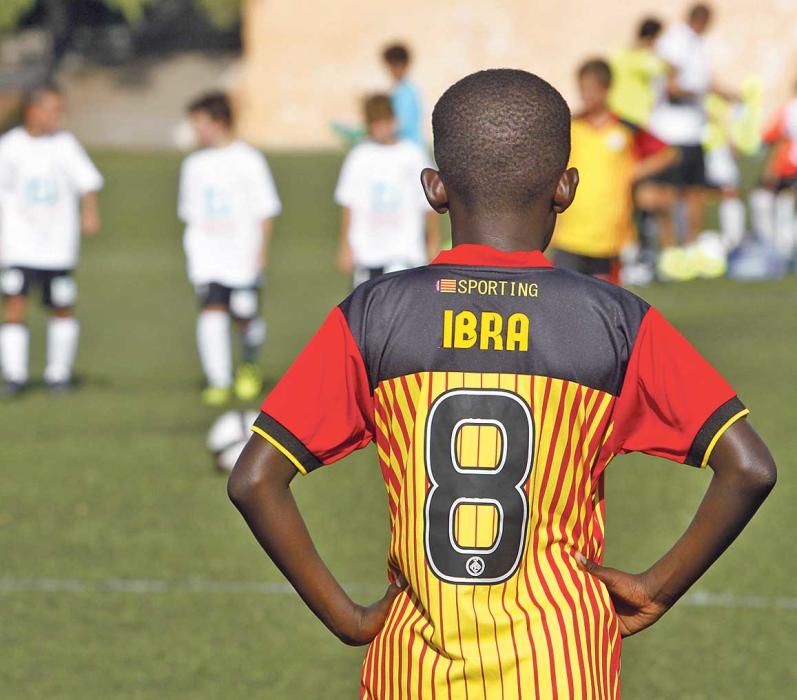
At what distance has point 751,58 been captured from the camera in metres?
34.3

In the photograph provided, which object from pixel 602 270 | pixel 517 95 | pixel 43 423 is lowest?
pixel 43 423

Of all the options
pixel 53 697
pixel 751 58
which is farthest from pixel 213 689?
pixel 751 58

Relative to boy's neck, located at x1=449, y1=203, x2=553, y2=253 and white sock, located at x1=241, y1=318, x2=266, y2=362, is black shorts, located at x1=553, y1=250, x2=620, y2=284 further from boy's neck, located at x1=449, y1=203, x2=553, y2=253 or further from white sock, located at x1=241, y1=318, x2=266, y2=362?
boy's neck, located at x1=449, y1=203, x2=553, y2=253

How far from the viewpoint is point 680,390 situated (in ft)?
8.95

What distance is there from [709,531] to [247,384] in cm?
938

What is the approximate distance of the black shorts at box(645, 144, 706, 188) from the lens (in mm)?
17828

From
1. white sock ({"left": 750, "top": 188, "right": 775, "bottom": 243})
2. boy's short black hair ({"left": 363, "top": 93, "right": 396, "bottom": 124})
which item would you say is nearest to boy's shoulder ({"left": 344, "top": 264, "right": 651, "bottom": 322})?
boy's short black hair ({"left": 363, "top": 93, "right": 396, "bottom": 124})

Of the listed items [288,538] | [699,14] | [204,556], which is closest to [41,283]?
[204,556]

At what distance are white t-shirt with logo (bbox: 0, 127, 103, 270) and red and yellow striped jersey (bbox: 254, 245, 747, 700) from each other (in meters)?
9.75

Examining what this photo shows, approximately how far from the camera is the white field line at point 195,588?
276 inches

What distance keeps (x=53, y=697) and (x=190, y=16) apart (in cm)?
4494

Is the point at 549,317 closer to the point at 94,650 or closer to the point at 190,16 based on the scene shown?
the point at 94,650

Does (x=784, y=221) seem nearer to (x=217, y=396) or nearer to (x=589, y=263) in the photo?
(x=589, y=263)

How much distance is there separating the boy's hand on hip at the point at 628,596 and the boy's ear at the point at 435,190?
0.62 meters
